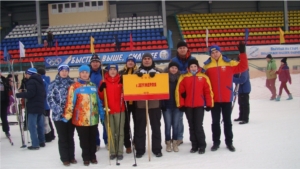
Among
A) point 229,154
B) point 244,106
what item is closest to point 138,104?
point 229,154

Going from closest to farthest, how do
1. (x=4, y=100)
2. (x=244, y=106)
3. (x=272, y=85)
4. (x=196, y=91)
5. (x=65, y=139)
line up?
1. (x=65, y=139)
2. (x=196, y=91)
3. (x=4, y=100)
4. (x=244, y=106)
5. (x=272, y=85)

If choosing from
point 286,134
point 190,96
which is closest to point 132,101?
point 190,96

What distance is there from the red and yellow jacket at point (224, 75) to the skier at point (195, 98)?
139 mm

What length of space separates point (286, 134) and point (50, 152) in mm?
4522

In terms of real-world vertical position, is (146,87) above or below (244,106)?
above

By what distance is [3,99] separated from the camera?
259 inches

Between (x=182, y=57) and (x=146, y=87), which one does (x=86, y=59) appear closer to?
(x=182, y=57)

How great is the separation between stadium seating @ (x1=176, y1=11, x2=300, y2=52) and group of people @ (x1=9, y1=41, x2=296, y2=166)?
14992 mm

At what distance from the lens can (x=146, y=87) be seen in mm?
4625

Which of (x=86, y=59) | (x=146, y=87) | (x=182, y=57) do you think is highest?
(x=86, y=59)

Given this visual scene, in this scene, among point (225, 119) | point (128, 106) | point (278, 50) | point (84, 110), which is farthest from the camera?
point (278, 50)

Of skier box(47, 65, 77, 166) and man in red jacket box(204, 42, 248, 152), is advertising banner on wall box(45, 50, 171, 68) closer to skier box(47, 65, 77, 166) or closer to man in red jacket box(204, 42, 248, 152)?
man in red jacket box(204, 42, 248, 152)

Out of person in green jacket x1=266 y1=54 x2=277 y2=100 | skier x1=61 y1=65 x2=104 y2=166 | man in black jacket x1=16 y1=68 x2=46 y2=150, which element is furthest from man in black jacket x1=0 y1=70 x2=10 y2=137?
person in green jacket x1=266 y1=54 x2=277 y2=100

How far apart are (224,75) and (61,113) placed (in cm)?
272
